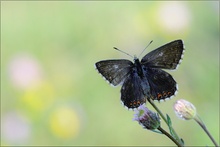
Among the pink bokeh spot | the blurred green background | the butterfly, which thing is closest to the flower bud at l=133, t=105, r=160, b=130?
the butterfly

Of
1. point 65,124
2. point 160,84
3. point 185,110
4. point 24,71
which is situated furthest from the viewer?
point 24,71

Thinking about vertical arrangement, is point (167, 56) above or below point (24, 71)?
below

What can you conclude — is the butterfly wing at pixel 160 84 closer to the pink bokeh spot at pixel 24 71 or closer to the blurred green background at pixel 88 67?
the blurred green background at pixel 88 67

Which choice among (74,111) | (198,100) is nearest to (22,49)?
(74,111)

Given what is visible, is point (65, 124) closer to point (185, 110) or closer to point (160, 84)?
point (185, 110)

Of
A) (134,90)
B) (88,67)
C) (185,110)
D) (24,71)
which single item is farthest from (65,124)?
(134,90)

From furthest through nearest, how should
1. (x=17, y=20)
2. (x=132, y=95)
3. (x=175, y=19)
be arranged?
(x=17, y=20)
(x=175, y=19)
(x=132, y=95)

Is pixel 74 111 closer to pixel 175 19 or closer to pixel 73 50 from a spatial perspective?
pixel 73 50
